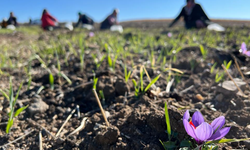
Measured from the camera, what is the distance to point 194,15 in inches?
288

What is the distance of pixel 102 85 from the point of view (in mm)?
1489

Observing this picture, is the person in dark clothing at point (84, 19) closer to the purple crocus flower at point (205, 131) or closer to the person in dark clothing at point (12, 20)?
the person in dark clothing at point (12, 20)

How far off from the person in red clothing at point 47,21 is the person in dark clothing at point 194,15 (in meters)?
5.32

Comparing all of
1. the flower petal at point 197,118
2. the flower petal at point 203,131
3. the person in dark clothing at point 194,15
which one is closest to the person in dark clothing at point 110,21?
the person in dark clothing at point 194,15

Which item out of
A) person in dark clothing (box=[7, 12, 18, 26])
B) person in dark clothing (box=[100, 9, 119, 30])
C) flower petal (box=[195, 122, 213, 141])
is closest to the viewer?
flower petal (box=[195, 122, 213, 141])

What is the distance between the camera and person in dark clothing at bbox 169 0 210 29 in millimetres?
7188

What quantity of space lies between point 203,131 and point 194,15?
748 centimetres

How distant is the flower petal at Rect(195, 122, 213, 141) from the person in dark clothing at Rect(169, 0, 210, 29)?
6.97 meters

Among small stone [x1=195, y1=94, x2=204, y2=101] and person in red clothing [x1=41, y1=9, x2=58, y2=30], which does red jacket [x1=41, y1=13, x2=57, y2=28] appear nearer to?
person in red clothing [x1=41, y1=9, x2=58, y2=30]

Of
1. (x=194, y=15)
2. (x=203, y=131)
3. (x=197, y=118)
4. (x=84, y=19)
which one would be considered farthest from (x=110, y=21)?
(x=203, y=131)

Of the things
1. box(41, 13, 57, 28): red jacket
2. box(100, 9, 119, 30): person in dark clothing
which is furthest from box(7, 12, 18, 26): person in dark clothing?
box(100, 9, 119, 30): person in dark clothing

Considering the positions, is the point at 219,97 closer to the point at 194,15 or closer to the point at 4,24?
the point at 194,15

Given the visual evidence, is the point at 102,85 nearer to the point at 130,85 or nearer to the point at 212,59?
the point at 130,85

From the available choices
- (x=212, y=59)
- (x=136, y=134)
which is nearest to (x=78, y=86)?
(x=136, y=134)
